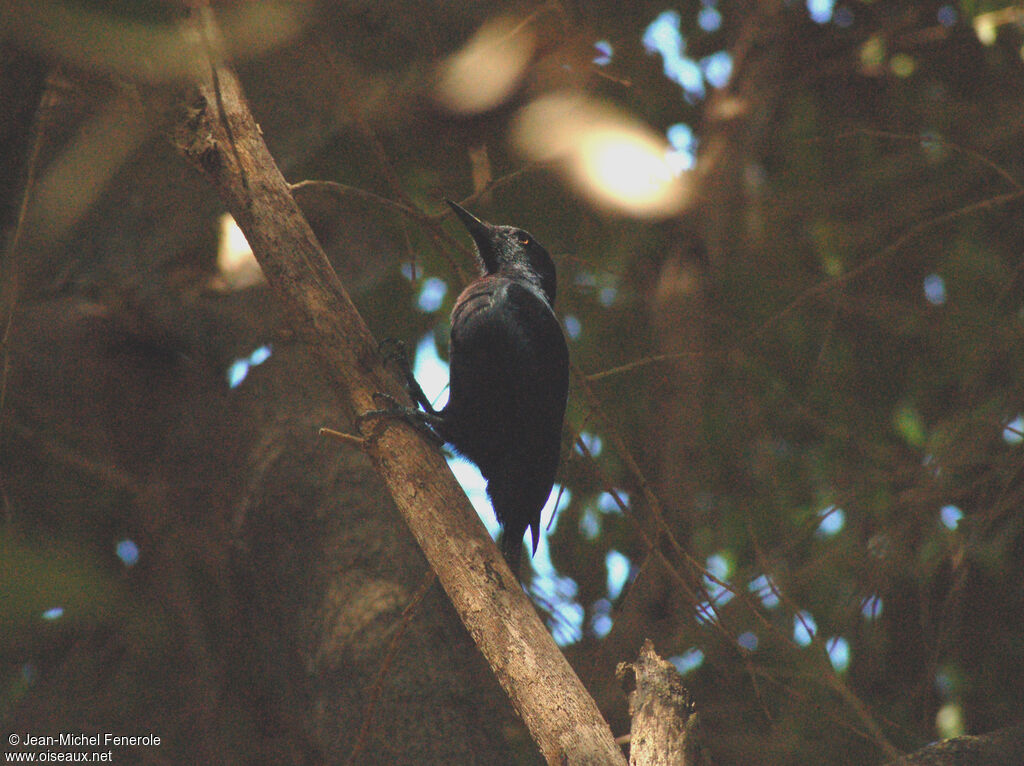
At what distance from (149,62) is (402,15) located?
9.91 ft

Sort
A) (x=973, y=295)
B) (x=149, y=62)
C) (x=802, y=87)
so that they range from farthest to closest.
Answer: (x=802, y=87) → (x=973, y=295) → (x=149, y=62)

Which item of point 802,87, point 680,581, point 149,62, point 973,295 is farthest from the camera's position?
point 802,87

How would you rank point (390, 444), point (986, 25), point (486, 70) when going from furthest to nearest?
point (986, 25) → point (486, 70) → point (390, 444)

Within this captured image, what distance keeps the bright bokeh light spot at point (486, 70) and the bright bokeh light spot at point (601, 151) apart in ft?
0.47

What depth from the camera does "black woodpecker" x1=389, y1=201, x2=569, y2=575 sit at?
9.83 feet

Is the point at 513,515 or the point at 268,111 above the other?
the point at 268,111

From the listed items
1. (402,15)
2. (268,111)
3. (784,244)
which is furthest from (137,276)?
(784,244)

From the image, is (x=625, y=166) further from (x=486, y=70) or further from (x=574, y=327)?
(x=574, y=327)

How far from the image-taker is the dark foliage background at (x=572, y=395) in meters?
2.78

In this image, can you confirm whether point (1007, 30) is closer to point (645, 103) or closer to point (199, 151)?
point (645, 103)

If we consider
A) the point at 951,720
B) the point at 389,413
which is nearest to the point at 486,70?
the point at 389,413

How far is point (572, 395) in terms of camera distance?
3.79m

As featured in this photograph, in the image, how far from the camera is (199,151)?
2.19 meters

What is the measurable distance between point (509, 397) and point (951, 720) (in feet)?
9.04
